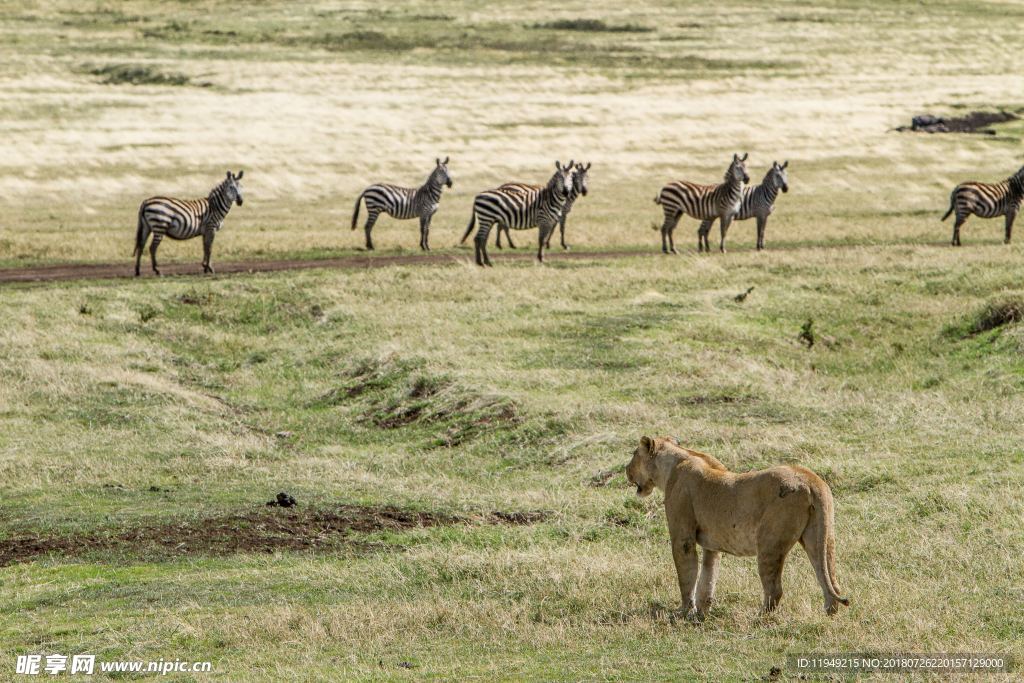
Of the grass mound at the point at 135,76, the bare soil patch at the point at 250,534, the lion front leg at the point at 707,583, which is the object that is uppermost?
the lion front leg at the point at 707,583

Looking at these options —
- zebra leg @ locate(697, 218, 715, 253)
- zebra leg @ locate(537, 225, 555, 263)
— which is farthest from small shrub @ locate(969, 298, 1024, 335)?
zebra leg @ locate(697, 218, 715, 253)

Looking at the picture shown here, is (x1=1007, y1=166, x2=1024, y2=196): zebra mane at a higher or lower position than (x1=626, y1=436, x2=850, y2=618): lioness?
lower

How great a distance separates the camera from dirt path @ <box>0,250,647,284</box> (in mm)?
31578

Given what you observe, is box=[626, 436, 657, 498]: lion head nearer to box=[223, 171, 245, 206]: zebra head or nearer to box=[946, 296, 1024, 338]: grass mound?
box=[946, 296, 1024, 338]: grass mound

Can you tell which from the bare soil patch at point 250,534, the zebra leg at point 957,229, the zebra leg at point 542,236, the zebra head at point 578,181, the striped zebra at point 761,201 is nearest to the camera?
the bare soil patch at point 250,534

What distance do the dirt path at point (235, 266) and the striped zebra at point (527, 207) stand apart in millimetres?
853

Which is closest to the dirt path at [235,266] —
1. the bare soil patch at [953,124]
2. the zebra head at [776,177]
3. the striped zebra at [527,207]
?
the striped zebra at [527,207]

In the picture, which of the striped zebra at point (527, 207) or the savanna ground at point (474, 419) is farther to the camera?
the striped zebra at point (527, 207)

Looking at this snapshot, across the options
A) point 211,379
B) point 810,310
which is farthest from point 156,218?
point 810,310

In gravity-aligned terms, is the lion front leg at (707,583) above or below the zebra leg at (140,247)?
above

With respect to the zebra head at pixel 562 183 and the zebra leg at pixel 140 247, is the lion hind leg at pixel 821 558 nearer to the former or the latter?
the zebra leg at pixel 140 247

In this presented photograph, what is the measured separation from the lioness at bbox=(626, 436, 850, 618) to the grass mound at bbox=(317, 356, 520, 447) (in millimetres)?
8695

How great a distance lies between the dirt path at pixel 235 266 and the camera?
3158 centimetres

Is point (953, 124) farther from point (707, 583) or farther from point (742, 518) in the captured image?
point (742, 518)
